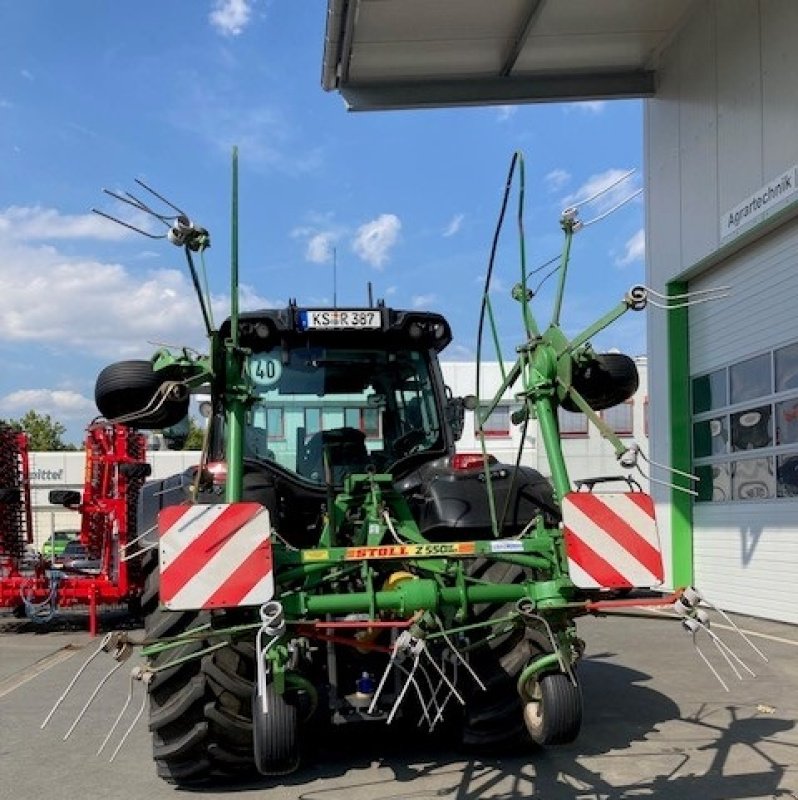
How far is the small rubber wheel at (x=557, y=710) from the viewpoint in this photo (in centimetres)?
368

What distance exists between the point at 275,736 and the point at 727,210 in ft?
32.0

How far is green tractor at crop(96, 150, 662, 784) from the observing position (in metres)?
3.75

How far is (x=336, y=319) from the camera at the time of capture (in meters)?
5.48

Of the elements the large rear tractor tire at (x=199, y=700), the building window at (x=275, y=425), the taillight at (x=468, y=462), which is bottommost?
the large rear tractor tire at (x=199, y=700)

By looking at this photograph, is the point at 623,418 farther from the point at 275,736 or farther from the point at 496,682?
the point at 275,736

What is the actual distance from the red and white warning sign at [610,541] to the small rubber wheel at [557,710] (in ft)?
1.31

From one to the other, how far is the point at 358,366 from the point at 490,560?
1.78 meters

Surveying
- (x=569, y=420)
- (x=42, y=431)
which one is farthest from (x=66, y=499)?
(x=42, y=431)

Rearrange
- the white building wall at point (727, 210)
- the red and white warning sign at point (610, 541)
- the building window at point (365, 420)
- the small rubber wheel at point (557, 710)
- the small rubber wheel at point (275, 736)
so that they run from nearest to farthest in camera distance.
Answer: the small rubber wheel at point (275, 736)
the small rubber wheel at point (557, 710)
the red and white warning sign at point (610, 541)
the building window at point (365, 420)
the white building wall at point (727, 210)

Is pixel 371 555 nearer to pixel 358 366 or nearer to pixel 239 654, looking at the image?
pixel 239 654

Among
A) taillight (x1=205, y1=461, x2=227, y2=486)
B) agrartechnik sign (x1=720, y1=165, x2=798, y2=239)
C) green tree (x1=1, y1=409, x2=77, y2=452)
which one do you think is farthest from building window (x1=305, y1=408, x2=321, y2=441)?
green tree (x1=1, y1=409, x2=77, y2=452)

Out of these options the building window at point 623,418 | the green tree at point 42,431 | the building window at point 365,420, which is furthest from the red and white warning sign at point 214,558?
the green tree at point 42,431

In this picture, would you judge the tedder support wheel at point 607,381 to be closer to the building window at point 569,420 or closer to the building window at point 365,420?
the building window at point 569,420

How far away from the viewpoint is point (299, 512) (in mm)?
5648
